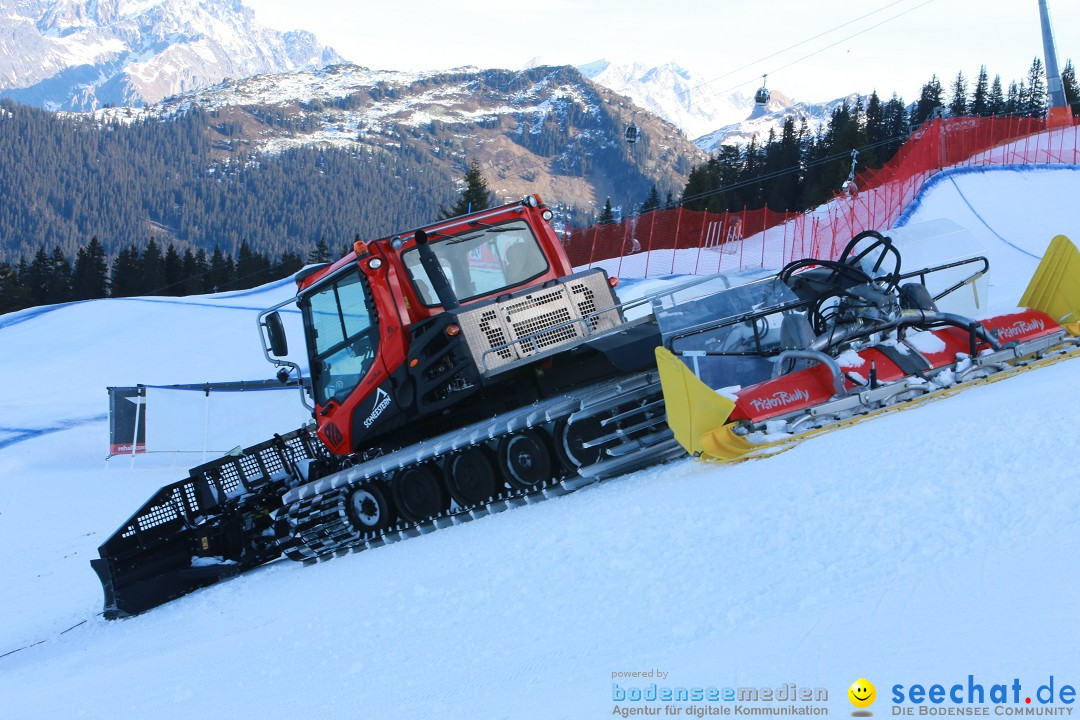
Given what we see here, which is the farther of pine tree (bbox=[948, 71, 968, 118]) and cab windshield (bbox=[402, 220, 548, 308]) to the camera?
pine tree (bbox=[948, 71, 968, 118])

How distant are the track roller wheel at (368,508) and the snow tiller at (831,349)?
270 centimetres

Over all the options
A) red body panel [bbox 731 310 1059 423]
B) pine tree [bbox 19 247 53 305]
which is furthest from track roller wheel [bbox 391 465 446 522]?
pine tree [bbox 19 247 53 305]

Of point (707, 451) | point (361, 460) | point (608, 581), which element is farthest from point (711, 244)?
point (608, 581)

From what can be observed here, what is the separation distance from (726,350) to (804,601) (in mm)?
4055

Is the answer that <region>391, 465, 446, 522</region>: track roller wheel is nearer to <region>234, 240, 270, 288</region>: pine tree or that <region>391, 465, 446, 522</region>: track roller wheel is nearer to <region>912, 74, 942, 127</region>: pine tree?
<region>234, 240, 270, 288</region>: pine tree

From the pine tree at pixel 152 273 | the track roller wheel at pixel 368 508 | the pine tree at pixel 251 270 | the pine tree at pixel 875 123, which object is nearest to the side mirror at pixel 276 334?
the track roller wheel at pixel 368 508

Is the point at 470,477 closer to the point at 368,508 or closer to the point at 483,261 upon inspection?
the point at 368,508

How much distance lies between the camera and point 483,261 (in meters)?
8.24

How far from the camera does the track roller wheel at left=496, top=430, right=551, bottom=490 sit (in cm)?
721

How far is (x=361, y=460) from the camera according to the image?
859 cm

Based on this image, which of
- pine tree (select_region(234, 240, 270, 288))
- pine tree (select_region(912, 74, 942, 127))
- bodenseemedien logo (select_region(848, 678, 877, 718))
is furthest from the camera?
pine tree (select_region(912, 74, 942, 127))

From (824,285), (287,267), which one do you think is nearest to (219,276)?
(287,267)

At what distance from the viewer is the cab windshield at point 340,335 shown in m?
8.11

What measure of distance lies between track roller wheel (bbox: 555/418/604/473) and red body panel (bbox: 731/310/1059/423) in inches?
46.2
